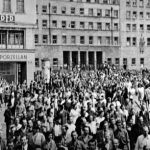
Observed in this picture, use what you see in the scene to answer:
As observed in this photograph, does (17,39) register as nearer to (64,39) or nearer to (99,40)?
(64,39)

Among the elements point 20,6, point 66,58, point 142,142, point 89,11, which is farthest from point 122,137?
point 89,11

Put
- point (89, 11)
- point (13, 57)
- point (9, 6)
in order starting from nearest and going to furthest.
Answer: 1. point (9, 6)
2. point (13, 57)
3. point (89, 11)

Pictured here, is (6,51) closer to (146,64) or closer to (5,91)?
(5,91)

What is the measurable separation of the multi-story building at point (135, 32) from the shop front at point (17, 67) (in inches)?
1436

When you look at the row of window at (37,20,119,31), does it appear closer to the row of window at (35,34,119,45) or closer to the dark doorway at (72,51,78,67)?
the row of window at (35,34,119,45)

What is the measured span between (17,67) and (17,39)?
10.6 feet

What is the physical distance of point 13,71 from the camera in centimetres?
4534

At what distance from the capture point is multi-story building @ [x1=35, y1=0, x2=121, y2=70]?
73250mm

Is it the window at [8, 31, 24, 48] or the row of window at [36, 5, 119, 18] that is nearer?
the window at [8, 31, 24, 48]

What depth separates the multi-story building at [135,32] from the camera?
8088 centimetres

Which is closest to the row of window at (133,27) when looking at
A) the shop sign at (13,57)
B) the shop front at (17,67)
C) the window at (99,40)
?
the window at (99,40)

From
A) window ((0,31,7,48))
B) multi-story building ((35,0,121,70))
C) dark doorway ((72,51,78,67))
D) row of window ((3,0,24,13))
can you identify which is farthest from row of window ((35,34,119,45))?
window ((0,31,7,48))

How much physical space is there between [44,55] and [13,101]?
161 feet

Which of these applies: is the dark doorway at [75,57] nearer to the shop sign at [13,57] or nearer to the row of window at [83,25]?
the row of window at [83,25]
